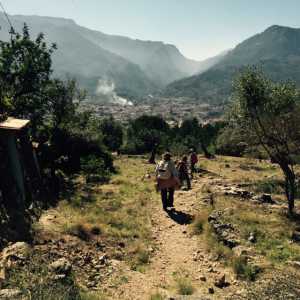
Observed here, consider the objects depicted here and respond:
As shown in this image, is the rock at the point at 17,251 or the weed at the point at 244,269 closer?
the rock at the point at 17,251

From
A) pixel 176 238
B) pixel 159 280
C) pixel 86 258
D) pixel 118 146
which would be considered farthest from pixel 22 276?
pixel 118 146

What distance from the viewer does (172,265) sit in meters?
10.7

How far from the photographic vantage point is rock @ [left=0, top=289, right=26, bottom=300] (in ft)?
22.1

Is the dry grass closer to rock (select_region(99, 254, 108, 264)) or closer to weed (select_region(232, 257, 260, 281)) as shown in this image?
rock (select_region(99, 254, 108, 264))

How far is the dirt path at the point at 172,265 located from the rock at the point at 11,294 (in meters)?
2.33

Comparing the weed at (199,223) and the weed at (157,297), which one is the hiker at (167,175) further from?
the weed at (157,297)

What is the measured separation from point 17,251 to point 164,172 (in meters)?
7.80

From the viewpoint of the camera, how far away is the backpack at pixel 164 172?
51.1ft

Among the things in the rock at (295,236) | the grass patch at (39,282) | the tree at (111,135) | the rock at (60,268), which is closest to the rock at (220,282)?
the grass patch at (39,282)

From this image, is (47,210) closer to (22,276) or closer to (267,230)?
(22,276)

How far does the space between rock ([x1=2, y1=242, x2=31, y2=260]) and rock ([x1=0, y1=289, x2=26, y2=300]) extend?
5.64ft

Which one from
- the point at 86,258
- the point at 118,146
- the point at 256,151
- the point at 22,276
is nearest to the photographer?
the point at 22,276

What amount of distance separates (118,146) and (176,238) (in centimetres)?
4863

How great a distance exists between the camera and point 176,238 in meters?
13.0
